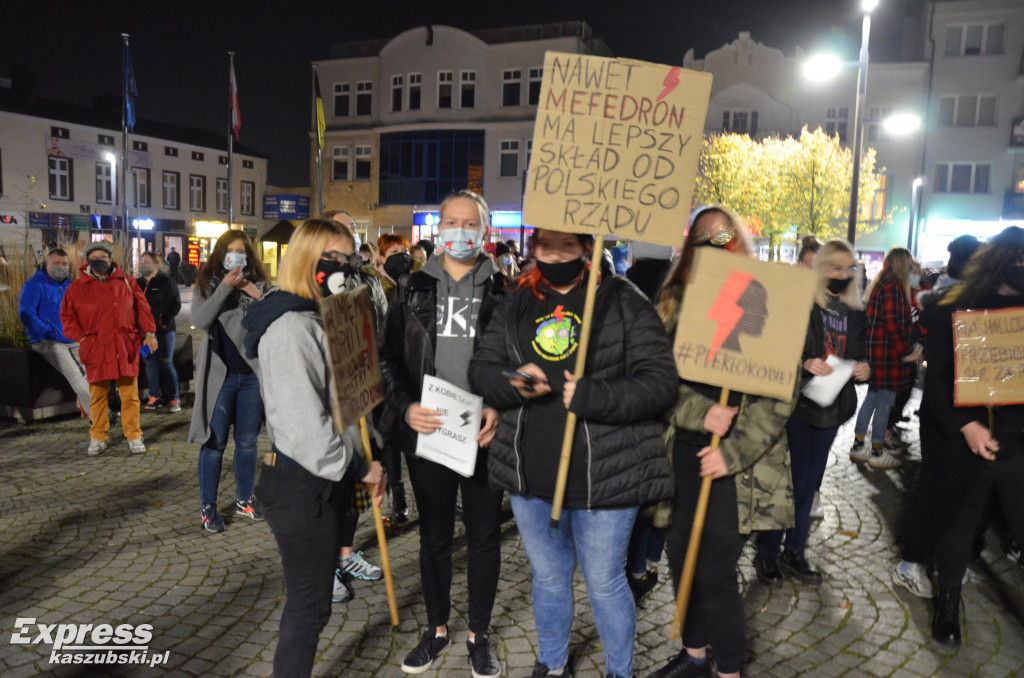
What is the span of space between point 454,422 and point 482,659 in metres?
1.18

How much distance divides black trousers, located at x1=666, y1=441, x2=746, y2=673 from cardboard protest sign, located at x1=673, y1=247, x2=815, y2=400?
398 mm

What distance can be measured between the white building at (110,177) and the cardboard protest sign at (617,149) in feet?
123

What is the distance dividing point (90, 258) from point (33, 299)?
155 cm

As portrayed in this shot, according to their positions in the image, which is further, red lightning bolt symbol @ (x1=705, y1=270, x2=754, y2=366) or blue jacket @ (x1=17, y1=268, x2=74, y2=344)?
blue jacket @ (x1=17, y1=268, x2=74, y2=344)

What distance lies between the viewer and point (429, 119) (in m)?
39.3

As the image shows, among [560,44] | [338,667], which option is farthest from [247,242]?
[560,44]

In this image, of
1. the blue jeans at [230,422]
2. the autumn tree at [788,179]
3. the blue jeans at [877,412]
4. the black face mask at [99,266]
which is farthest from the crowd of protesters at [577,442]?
the autumn tree at [788,179]

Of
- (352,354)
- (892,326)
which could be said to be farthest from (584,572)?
(892,326)

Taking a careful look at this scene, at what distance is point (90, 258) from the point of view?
7.09 metres

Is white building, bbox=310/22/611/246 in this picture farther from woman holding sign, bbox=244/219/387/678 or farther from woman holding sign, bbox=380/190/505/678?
woman holding sign, bbox=244/219/387/678

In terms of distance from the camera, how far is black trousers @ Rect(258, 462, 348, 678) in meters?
2.75

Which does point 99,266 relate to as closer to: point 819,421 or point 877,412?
point 819,421

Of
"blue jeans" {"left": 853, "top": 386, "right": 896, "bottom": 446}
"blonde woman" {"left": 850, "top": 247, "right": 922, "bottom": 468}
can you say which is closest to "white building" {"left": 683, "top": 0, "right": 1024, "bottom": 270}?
"blue jeans" {"left": 853, "top": 386, "right": 896, "bottom": 446}

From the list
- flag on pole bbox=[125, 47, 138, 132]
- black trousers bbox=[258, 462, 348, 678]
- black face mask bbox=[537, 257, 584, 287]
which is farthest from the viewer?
flag on pole bbox=[125, 47, 138, 132]
